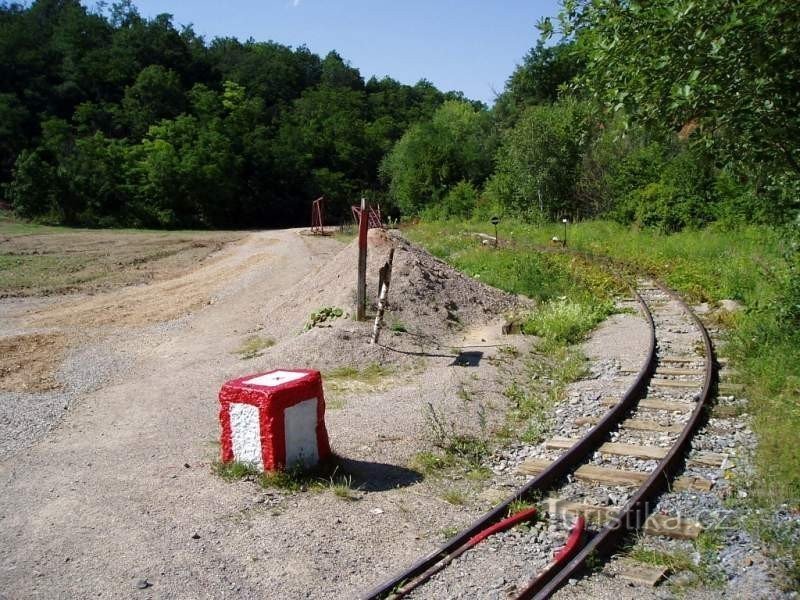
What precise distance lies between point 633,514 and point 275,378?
3.46m

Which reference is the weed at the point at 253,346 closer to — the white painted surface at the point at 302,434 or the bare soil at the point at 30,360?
the bare soil at the point at 30,360

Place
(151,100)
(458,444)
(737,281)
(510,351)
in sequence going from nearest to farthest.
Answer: (458,444) → (510,351) → (737,281) → (151,100)

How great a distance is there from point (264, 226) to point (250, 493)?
59093 millimetres

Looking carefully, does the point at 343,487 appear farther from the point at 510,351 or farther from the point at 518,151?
the point at 518,151

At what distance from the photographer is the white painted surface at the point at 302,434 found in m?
6.69

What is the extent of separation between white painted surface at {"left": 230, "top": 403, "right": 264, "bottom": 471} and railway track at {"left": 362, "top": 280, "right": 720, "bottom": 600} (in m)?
2.20

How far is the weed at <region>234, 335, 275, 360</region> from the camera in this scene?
481 inches

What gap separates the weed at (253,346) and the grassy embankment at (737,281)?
615 centimetres

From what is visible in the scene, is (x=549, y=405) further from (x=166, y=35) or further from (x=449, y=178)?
(x=166, y=35)

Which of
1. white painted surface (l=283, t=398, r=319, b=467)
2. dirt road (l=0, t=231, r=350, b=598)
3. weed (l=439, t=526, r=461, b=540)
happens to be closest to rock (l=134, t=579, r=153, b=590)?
dirt road (l=0, t=231, r=350, b=598)

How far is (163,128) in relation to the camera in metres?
64.2

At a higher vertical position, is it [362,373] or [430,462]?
[362,373]

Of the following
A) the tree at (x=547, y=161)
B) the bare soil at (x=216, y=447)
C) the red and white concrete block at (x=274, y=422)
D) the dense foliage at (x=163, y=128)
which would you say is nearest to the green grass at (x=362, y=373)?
the bare soil at (x=216, y=447)

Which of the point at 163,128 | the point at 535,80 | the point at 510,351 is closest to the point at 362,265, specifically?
the point at 510,351
